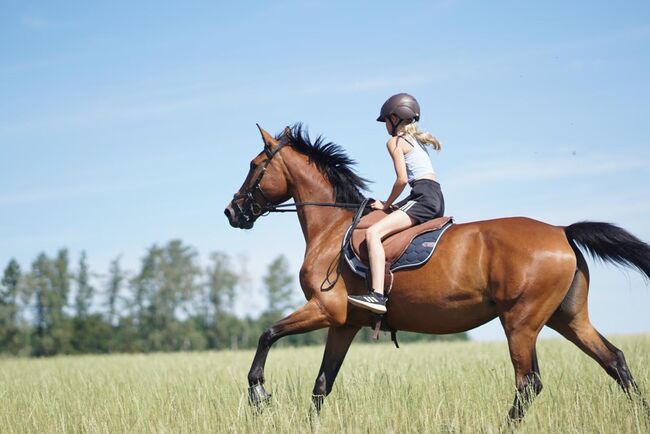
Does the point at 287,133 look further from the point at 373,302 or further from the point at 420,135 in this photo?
the point at 373,302

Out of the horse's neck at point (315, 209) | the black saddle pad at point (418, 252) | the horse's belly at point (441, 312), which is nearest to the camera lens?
the horse's belly at point (441, 312)

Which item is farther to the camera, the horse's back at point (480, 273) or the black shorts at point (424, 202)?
the black shorts at point (424, 202)

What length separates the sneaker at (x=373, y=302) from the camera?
22.2ft

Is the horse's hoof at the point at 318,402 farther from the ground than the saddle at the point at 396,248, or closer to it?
closer to it

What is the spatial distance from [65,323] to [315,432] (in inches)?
2137

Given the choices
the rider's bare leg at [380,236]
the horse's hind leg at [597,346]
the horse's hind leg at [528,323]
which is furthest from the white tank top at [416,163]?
the horse's hind leg at [597,346]

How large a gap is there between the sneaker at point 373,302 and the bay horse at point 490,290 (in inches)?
11.1

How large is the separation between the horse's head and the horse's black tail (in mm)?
3277

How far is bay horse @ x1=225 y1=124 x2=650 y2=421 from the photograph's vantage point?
6.54 meters

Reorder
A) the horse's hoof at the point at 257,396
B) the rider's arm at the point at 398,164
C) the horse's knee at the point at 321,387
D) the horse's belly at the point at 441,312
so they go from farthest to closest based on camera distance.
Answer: the horse's knee at the point at 321,387
the rider's arm at the point at 398,164
the horse's hoof at the point at 257,396
the horse's belly at the point at 441,312

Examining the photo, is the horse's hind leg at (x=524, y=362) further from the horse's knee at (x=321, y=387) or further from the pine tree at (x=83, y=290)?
the pine tree at (x=83, y=290)

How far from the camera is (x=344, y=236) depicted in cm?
750

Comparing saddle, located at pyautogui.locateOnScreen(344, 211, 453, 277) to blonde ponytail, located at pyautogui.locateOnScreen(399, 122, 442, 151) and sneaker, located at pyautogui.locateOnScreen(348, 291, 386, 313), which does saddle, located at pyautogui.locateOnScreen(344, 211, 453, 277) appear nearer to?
sneaker, located at pyautogui.locateOnScreen(348, 291, 386, 313)

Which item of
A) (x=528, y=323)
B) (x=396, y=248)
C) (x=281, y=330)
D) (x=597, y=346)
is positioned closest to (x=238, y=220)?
(x=281, y=330)
